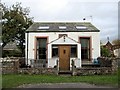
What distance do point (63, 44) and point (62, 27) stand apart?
11.0 ft

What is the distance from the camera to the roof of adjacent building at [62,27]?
31.2 metres

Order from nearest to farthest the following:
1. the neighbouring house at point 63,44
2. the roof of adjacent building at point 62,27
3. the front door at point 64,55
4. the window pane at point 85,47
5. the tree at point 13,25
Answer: the front door at point 64,55 < the neighbouring house at point 63,44 < the roof of adjacent building at point 62,27 < the window pane at point 85,47 < the tree at point 13,25

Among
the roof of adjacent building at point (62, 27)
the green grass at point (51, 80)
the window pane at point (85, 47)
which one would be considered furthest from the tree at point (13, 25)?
the green grass at point (51, 80)

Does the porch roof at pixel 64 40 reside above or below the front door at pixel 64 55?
above

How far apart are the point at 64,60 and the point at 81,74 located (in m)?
5.84

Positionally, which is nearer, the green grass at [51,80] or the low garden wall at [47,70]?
the green grass at [51,80]

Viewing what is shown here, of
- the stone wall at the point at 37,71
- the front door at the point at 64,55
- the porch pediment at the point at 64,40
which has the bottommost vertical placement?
the stone wall at the point at 37,71

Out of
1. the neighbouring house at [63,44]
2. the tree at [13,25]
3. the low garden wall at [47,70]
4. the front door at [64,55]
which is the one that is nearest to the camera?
the low garden wall at [47,70]

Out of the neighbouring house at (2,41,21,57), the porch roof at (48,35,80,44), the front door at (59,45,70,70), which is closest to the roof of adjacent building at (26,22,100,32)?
the porch roof at (48,35,80,44)

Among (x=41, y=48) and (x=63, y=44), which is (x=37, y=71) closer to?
(x=63, y=44)

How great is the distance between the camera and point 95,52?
103ft

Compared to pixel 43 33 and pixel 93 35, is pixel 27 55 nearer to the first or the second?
pixel 43 33

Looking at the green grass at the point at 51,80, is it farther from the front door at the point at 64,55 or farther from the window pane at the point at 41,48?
the window pane at the point at 41,48

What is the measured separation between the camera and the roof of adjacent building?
103ft
